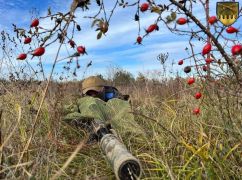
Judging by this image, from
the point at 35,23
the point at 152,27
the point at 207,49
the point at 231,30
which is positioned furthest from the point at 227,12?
the point at 35,23

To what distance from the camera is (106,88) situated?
559 centimetres

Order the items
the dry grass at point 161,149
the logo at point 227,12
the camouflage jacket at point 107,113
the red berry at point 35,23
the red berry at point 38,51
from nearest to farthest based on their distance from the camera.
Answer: the red berry at point 38,51 < the red berry at point 35,23 < the logo at point 227,12 < the dry grass at point 161,149 < the camouflage jacket at point 107,113

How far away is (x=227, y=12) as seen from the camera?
203 centimetres

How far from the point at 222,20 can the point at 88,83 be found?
3.67 metres

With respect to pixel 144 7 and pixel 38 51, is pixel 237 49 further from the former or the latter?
pixel 38 51

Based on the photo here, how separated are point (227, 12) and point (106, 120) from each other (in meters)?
2.57

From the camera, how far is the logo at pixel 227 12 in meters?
2.02

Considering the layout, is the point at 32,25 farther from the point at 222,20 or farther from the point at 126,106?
the point at 126,106

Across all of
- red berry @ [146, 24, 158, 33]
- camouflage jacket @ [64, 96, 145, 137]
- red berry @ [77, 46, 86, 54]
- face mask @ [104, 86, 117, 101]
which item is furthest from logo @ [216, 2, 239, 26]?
face mask @ [104, 86, 117, 101]

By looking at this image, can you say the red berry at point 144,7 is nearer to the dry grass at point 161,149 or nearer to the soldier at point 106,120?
the dry grass at point 161,149

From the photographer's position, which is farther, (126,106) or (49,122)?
(126,106)

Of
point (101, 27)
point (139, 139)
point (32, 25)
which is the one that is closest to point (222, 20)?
point (101, 27)

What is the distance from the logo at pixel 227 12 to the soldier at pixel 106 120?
105 centimetres

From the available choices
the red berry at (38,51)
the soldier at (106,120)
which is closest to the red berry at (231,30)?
the red berry at (38,51)
